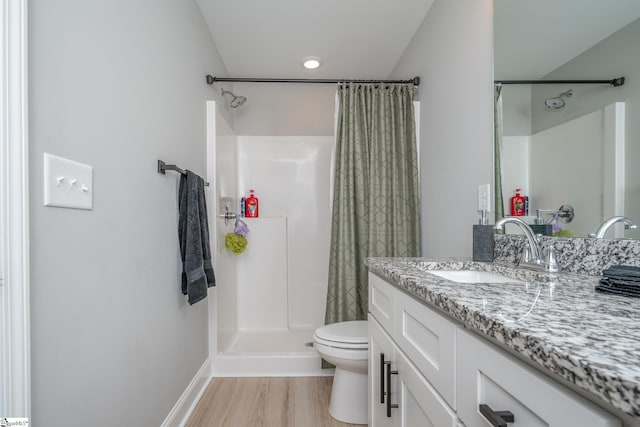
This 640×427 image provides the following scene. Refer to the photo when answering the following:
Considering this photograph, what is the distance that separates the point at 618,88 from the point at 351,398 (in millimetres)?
1702

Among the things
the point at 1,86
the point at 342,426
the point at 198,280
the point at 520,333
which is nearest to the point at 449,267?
the point at 520,333

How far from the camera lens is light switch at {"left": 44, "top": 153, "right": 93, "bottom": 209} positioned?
83 centimetres

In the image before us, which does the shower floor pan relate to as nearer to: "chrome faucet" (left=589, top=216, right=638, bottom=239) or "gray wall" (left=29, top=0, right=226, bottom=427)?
"gray wall" (left=29, top=0, right=226, bottom=427)

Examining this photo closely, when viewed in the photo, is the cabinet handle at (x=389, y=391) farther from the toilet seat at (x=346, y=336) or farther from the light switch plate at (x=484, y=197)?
the light switch plate at (x=484, y=197)

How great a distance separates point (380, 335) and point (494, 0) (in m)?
1.46

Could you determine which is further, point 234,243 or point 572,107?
point 234,243

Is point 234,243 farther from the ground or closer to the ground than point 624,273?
closer to the ground

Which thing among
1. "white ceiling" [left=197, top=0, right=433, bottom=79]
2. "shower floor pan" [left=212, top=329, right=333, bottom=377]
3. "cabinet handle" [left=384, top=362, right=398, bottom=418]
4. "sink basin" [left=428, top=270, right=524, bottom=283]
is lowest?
"shower floor pan" [left=212, top=329, right=333, bottom=377]

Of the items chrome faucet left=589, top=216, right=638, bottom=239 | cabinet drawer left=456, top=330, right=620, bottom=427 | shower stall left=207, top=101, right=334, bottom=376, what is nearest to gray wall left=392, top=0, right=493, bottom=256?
chrome faucet left=589, top=216, right=638, bottom=239

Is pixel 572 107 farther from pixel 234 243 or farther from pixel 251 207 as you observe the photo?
pixel 251 207

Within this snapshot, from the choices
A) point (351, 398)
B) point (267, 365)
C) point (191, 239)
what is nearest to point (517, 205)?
point (351, 398)

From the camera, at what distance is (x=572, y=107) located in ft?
3.47

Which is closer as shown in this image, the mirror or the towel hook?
the mirror

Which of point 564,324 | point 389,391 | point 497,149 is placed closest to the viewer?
point 564,324
